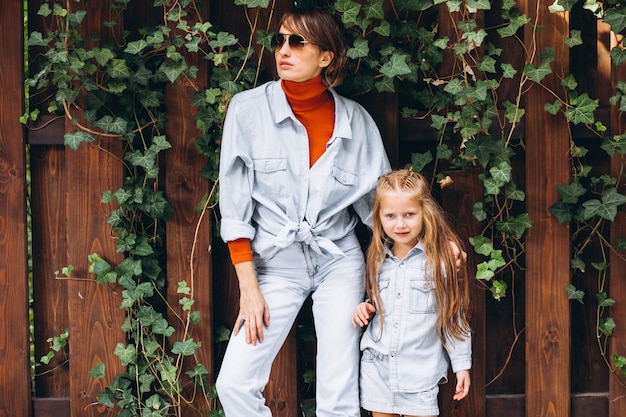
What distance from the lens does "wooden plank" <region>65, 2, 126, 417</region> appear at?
352 cm

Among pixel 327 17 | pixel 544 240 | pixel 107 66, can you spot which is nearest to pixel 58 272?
pixel 107 66

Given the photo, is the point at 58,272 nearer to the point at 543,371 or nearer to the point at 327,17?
the point at 327,17

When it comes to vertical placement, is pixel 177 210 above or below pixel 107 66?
below

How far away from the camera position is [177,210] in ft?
11.7

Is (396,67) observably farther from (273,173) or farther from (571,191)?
(571,191)

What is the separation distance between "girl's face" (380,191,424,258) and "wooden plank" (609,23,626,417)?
98cm

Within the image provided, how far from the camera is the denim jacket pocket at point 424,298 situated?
3.15 meters

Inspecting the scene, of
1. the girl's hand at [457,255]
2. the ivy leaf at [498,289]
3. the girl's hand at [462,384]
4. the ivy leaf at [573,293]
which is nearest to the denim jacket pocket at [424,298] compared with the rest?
the girl's hand at [457,255]

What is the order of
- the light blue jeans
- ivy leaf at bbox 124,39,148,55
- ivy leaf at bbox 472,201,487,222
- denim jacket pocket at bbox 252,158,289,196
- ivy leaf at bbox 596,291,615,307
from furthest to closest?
ivy leaf at bbox 596,291,615,307, ivy leaf at bbox 472,201,487,222, ivy leaf at bbox 124,39,148,55, denim jacket pocket at bbox 252,158,289,196, the light blue jeans

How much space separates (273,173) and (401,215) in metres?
0.52

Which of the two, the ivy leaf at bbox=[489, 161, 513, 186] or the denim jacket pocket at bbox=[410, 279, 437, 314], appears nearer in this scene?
the denim jacket pocket at bbox=[410, 279, 437, 314]

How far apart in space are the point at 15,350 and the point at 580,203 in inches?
99.6

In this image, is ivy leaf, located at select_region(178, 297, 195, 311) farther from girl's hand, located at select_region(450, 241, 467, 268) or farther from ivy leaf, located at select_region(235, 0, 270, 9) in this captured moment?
ivy leaf, located at select_region(235, 0, 270, 9)

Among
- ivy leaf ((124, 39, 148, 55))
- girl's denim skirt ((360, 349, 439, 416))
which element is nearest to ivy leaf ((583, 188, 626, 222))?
girl's denim skirt ((360, 349, 439, 416))
